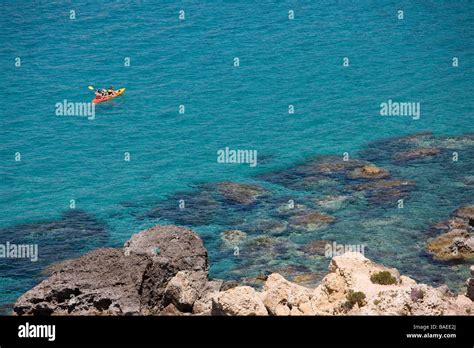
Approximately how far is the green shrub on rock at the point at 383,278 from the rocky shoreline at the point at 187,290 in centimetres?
4

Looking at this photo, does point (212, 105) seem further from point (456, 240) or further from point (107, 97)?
point (456, 240)

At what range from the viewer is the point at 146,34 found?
8419 cm

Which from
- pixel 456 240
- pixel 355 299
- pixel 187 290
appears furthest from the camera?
pixel 456 240

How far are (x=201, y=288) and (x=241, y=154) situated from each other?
92.8 feet

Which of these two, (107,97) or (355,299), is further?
(107,97)

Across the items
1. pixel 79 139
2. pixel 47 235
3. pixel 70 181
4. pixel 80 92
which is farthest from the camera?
pixel 80 92

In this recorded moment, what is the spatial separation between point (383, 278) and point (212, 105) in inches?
1644

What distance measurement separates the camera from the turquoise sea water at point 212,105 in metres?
51.1

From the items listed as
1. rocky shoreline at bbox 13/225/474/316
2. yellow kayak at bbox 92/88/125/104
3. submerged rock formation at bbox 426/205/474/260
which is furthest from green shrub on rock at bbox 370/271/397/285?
yellow kayak at bbox 92/88/125/104

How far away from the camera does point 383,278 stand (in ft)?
105

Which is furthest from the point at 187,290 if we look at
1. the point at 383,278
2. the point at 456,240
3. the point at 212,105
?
the point at 212,105

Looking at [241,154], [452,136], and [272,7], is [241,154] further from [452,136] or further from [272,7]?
[272,7]
